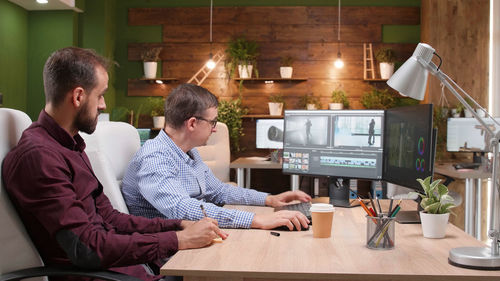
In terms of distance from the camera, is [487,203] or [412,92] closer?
[412,92]

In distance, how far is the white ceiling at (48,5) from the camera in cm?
589

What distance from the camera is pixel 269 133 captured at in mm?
6465

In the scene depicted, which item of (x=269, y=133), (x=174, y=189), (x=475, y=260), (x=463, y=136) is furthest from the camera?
(x=269, y=133)

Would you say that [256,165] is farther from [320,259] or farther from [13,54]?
[320,259]

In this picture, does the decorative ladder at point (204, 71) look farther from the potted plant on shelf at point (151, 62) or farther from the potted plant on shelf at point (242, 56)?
the potted plant on shelf at point (151, 62)

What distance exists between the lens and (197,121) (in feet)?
7.43

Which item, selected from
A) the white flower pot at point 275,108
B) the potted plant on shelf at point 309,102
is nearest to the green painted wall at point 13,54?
the white flower pot at point 275,108

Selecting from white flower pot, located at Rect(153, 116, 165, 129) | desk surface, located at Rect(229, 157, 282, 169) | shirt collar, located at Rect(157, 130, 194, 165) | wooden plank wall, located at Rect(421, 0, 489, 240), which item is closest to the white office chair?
shirt collar, located at Rect(157, 130, 194, 165)

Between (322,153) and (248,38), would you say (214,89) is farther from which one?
(322,153)

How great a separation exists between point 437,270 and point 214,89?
5759mm

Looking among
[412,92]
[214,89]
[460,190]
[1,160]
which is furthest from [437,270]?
[214,89]

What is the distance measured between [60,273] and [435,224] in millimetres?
1124

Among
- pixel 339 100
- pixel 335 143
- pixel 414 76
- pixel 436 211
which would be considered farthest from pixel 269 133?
pixel 414 76

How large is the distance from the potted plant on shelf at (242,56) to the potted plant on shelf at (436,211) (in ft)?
16.8
